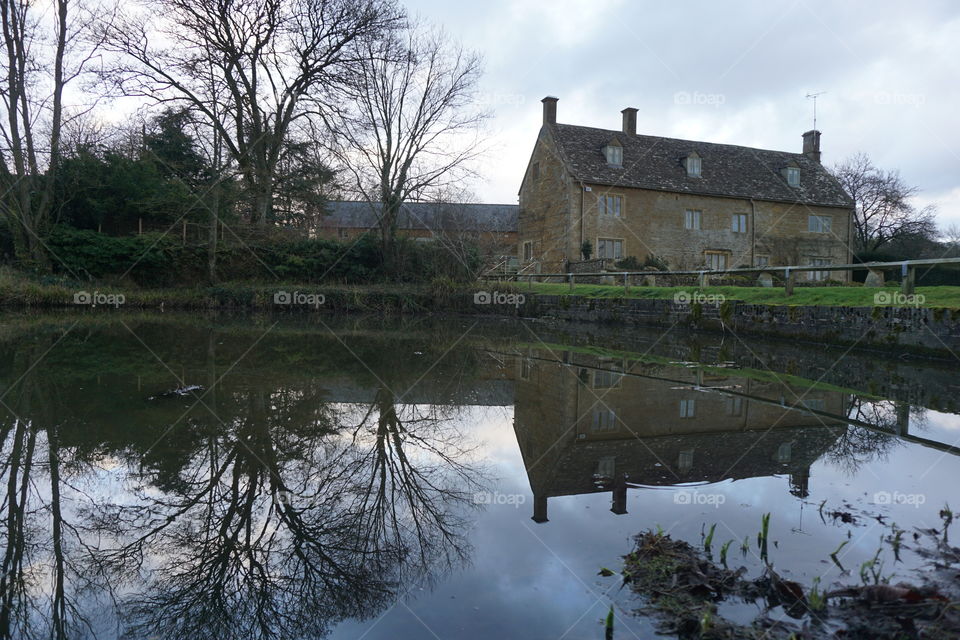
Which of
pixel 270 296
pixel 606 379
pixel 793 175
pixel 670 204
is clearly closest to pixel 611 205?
pixel 670 204

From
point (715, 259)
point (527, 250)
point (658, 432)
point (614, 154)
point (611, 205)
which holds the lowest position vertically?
point (658, 432)

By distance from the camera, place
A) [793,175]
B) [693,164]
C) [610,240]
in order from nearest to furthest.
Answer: [610,240]
[693,164]
[793,175]

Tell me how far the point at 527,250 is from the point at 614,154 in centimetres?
681

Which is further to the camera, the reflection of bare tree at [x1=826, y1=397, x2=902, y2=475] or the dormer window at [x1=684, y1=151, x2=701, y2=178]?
the dormer window at [x1=684, y1=151, x2=701, y2=178]

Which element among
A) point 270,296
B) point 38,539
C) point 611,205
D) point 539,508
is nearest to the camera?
point 38,539

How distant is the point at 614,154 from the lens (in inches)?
1204

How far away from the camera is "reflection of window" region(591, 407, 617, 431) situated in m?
5.09

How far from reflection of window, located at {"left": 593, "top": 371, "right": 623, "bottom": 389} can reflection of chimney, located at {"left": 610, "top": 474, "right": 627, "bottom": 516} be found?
317 centimetres

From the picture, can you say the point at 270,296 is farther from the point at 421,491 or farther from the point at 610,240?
the point at 421,491

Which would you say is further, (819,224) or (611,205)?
(819,224)

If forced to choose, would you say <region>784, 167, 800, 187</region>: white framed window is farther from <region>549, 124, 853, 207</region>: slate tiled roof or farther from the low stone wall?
the low stone wall

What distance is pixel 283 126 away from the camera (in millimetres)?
24078

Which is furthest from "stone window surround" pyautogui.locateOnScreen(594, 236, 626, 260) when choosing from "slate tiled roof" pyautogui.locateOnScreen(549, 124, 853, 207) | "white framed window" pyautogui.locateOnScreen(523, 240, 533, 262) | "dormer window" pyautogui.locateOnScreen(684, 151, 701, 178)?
"dormer window" pyautogui.locateOnScreen(684, 151, 701, 178)

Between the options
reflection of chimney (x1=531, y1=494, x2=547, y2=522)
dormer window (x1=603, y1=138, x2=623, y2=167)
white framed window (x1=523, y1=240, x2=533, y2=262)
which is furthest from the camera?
white framed window (x1=523, y1=240, x2=533, y2=262)
